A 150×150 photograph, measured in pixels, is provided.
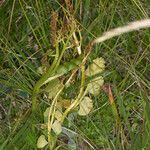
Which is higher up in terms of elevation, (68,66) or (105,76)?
(68,66)

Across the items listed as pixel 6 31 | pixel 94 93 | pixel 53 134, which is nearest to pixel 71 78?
pixel 94 93

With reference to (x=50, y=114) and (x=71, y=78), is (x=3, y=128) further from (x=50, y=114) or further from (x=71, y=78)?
(x=71, y=78)

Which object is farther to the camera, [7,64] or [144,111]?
[7,64]

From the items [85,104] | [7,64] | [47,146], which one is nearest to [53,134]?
[47,146]

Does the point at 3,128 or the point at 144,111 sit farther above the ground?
the point at 3,128

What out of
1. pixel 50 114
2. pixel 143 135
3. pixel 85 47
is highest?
pixel 85 47

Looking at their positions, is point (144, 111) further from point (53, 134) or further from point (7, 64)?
point (7, 64)
